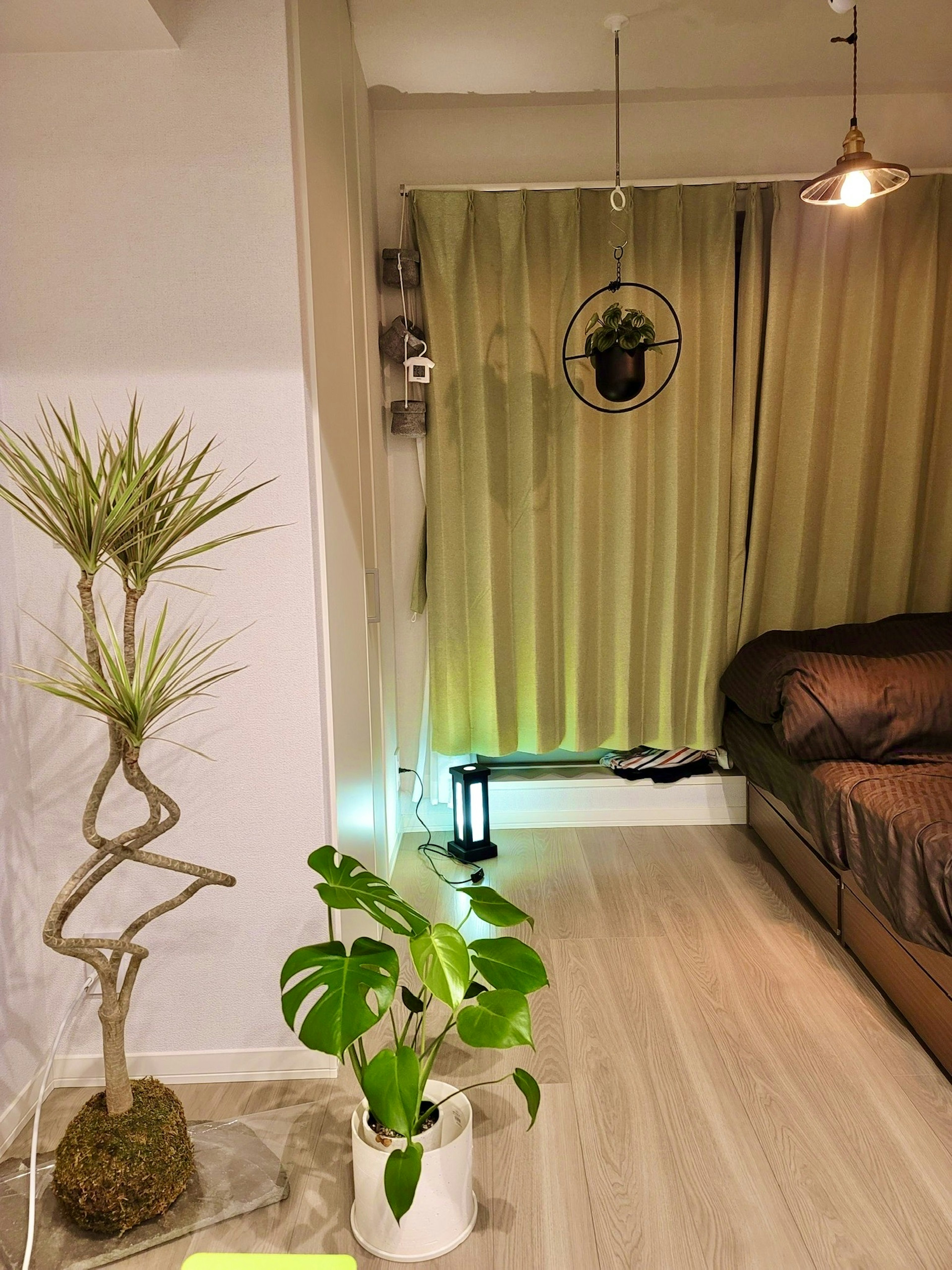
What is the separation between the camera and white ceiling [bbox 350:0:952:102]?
2668 mm

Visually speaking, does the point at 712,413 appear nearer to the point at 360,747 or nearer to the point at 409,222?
the point at 409,222

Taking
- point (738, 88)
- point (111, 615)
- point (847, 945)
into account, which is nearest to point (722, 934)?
point (847, 945)

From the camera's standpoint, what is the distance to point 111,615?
6.40ft

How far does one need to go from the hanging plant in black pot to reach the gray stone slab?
230 centimetres

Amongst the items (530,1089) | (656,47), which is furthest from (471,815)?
(656,47)

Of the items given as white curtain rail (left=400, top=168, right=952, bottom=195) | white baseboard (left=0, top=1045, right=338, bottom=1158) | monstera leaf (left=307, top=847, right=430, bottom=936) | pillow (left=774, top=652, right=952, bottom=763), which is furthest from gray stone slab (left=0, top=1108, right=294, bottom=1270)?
white curtain rail (left=400, top=168, right=952, bottom=195)

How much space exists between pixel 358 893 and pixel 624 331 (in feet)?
6.80

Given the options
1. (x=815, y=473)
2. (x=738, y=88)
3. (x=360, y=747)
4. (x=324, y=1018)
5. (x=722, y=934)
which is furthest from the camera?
(x=815, y=473)

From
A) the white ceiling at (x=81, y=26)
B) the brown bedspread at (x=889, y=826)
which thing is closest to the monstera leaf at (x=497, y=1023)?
the brown bedspread at (x=889, y=826)

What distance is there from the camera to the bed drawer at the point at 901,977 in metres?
2.03

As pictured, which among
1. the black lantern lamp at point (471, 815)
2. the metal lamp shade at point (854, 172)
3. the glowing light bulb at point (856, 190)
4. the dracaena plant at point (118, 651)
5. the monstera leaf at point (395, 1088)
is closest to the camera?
the monstera leaf at point (395, 1088)

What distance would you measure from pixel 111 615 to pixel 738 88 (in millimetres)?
2844

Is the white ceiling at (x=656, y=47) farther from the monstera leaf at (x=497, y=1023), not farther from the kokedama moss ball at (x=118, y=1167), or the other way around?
the kokedama moss ball at (x=118, y=1167)

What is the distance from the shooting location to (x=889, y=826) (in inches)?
87.2
